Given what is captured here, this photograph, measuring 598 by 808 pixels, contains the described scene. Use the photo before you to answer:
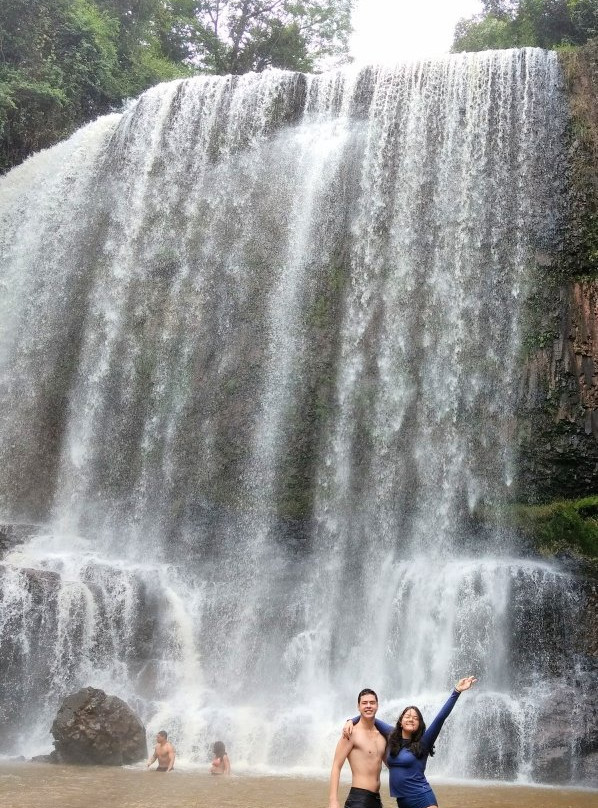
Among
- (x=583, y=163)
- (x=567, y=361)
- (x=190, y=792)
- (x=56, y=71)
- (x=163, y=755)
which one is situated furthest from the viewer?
(x=56, y=71)

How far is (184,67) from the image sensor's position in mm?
31000

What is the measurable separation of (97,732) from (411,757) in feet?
23.5

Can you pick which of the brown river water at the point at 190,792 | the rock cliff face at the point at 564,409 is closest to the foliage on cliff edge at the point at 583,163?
the rock cliff face at the point at 564,409

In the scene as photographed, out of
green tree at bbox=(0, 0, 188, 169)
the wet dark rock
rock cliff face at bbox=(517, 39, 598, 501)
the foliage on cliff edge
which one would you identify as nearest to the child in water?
the wet dark rock

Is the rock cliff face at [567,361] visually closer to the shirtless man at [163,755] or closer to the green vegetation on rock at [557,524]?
the green vegetation on rock at [557,524]

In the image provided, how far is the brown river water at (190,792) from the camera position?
802cm

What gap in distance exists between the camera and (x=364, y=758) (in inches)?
194

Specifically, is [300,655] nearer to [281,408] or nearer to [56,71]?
[281,408]

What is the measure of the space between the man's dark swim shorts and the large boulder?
6988 millimetres

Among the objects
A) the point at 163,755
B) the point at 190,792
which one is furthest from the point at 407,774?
the point at 163,755

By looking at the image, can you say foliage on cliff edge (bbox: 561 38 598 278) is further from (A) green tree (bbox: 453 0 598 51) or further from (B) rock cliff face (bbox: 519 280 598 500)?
(A) green tree (bbox: 453 0 598 51)

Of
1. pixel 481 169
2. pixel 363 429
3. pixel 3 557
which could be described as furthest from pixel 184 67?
pixel 3 557

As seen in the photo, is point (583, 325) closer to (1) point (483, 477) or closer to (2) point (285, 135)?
(1) point (483, 477)

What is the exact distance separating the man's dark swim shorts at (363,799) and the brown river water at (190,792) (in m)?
3.37
